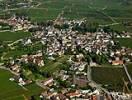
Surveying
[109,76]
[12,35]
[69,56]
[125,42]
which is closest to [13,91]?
[109,76]

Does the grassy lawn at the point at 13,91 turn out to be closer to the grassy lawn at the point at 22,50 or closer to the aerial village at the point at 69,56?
the aerial village at the point at 69,56

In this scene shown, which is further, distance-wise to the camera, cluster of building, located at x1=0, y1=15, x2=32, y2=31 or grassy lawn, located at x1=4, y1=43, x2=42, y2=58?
cluster of building, located at x1=0, y1=15, x2=32, y2=31

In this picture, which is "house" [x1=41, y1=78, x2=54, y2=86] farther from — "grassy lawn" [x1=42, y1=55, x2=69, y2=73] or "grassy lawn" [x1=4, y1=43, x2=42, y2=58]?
"grassy lawn" [x1=4, y1=43, x2=42, y2=58]

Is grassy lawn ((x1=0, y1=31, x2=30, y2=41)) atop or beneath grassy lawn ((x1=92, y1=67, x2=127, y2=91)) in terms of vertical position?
beneath

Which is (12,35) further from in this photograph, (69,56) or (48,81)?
(48,81)

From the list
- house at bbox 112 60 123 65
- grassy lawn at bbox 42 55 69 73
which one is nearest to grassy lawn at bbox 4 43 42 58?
grassy lawn at bbox 42 55 69 73
